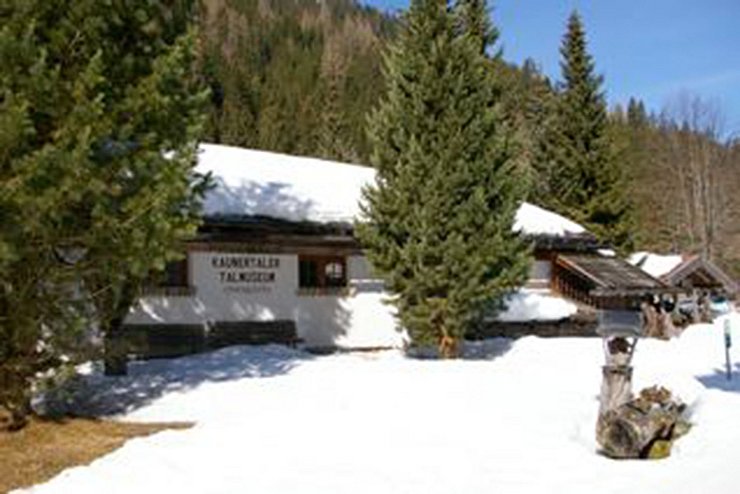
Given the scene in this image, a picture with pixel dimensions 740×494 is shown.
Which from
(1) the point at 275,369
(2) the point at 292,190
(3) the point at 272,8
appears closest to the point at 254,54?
(3) the point at 272,8

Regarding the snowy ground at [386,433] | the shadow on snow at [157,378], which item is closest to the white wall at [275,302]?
the shadow on snow at [157,378]

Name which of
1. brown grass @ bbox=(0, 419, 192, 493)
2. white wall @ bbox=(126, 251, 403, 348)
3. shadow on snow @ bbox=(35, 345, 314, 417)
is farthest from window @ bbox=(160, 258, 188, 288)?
brown grass @ bbox=(0, 419, 192, 493)

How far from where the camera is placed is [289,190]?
80.7 feet

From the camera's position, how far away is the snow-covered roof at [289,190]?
880 inches

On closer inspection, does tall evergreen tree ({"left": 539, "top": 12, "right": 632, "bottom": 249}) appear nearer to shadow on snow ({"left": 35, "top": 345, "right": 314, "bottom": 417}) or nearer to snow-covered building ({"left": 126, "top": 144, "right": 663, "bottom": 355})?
snow-covered building ({"left": 126, "top": 144, "right": 663, "bottom": 355})

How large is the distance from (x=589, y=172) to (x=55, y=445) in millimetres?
31750

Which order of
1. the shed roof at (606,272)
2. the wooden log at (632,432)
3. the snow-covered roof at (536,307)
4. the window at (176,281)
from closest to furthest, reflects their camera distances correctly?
the wooden log at (632,432), the window at (176,281), the snow-covered roof at (536,307), the shed roof at (606,272)

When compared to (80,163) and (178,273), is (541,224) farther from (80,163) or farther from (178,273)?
(80,163)

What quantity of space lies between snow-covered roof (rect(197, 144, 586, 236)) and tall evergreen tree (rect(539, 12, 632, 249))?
379 inches

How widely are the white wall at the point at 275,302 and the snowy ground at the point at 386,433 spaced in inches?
111

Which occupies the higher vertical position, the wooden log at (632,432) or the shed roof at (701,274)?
the shed roof at (701,274)

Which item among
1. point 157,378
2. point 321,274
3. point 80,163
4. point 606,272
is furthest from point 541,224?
point 80,163

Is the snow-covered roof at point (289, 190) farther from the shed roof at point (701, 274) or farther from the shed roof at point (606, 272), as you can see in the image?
the shed roof at point (701, 274)

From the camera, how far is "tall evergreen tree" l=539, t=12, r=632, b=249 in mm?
39438
